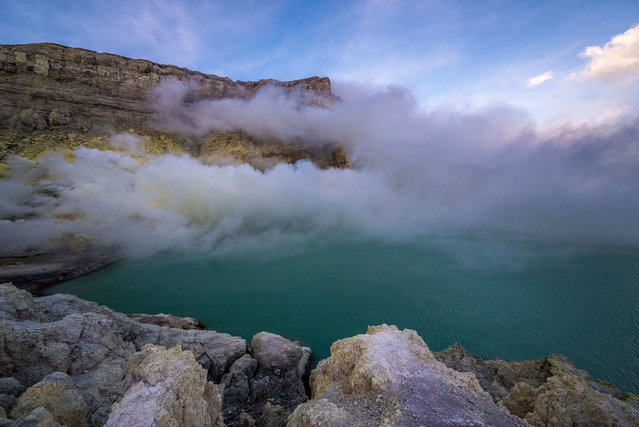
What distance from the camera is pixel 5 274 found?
27344mm

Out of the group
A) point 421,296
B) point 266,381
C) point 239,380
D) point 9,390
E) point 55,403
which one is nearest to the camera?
point 55,403

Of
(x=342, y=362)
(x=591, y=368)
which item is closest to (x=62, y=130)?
(x=342, y=362)

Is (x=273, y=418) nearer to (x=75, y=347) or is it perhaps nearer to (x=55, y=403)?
(x=55, y=403)

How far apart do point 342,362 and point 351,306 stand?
19.5 metres

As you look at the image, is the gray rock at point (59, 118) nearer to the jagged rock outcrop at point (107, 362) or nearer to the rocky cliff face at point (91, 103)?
the rocky cliff face at point (91, 103)

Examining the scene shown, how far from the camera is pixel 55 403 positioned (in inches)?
191

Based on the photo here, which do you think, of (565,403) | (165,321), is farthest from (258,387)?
(565,403)

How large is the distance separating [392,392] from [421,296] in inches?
960

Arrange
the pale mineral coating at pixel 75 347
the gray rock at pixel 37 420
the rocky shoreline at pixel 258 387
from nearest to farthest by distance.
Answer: the gray rock at pixel 37 420 < the rocky shoreline at pixel 258 387 < the pale mineral coating at pixel 75 347

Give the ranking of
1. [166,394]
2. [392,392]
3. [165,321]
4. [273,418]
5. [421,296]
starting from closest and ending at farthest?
[166,394] → [392,392] → [273,418] → [165,321] → [421,296]

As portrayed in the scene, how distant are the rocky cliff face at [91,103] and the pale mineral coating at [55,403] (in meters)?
50.0

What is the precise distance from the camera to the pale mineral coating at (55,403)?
15.2 ft

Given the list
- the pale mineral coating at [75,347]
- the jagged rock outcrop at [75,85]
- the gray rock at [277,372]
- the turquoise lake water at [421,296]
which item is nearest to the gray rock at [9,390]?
the pale mineral coating at [75,347]

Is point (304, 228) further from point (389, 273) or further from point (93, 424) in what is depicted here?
point (93, 424)
